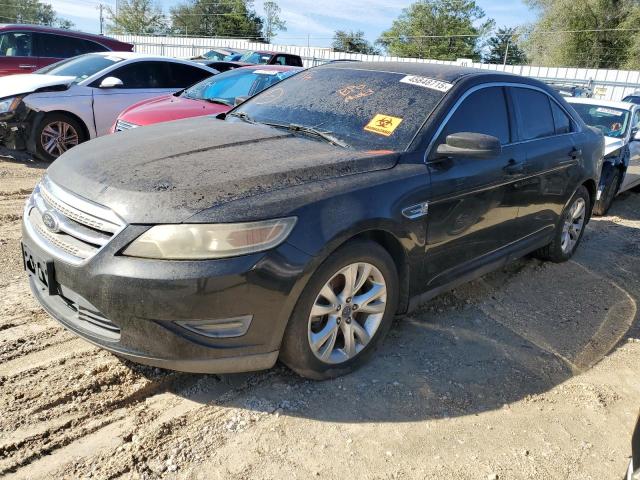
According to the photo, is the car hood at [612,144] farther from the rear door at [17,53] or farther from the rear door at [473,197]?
the rear door at [17,53]

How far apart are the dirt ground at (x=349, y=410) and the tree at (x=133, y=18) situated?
70.0 m

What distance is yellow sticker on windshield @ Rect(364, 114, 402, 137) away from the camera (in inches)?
133

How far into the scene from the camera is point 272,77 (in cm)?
760

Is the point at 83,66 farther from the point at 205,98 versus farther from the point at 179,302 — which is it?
the point at 179,302

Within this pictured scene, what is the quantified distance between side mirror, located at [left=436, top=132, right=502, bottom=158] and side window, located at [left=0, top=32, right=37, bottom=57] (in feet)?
30.7

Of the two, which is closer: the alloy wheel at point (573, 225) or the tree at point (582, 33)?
the alloy wheel at point (573, 225)

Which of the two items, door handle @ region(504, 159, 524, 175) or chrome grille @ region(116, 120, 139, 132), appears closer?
door handle @ region(504, 159, 524, 175)

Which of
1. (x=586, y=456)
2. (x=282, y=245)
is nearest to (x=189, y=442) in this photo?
(x=282, y=245)

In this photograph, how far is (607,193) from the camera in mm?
7328

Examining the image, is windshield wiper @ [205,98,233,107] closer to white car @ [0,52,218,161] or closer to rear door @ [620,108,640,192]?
white car @ [0,52,218,161]

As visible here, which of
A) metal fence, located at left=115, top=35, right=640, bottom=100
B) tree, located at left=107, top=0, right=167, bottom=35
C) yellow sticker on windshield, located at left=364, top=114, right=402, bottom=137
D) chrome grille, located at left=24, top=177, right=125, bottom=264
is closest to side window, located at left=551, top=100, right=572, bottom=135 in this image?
yellow sticker on windshield, located at left=364, top=114, right=402, bottom=137

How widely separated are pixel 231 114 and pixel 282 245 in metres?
2.02

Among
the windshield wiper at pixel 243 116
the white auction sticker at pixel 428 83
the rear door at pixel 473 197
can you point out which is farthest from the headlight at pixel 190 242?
the white auction sticker at pixel 428 83

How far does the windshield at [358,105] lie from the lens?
11.1ft
